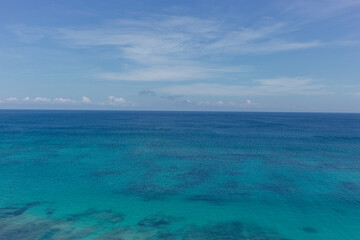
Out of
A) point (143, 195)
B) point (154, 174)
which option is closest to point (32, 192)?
point (143, 195)

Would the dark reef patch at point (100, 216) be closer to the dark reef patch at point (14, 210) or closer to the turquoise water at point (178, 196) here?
the turquoise water at point (178, 196)

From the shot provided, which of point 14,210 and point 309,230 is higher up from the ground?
point 14,210

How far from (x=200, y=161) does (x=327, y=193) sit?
78.5ft

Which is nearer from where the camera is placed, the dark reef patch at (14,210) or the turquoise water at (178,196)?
the turquoise water at (178,196)

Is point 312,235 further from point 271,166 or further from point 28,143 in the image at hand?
Answer: point 28,143

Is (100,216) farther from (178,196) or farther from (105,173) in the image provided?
(105,173)

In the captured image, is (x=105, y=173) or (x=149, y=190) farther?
(x=105, y=173)

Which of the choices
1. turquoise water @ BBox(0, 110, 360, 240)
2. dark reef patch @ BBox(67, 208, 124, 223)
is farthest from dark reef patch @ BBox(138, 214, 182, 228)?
dark reef patch @ BBox(67, 208, 124, 223)

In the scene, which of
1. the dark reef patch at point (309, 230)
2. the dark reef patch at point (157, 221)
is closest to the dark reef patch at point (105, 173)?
the dark reef patch at point (157, 221)

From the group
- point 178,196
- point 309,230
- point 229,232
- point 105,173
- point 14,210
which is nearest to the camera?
point 229,232

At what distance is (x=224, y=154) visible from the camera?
56.5 metres

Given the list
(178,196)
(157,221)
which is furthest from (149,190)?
(157,221)

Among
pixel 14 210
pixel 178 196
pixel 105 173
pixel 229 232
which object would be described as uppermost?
pixel 105 173

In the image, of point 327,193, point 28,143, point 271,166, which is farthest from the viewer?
point 28,143
